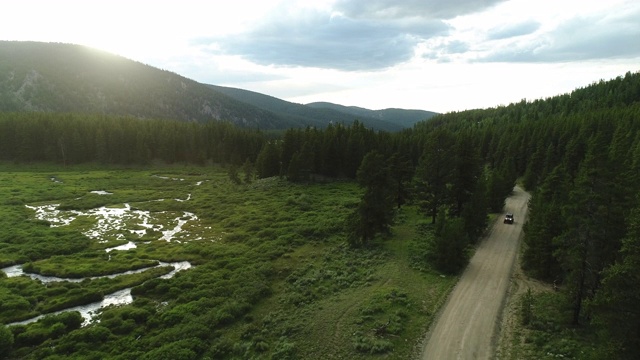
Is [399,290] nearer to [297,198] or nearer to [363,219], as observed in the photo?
[363,219]

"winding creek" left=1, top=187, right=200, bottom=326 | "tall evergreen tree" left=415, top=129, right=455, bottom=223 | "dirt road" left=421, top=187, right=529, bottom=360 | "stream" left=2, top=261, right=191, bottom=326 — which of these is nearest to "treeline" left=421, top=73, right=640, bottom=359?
"dirt road" left=421, top=187, right=529, bottom=360

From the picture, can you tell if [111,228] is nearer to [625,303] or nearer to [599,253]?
[599,253]

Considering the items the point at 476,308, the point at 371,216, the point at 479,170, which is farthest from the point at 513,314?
the point at 479,170

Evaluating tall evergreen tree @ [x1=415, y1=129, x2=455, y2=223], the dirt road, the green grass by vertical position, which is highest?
tall evergreen tree @ [x1=415, y1=129, x2=455, y2=223]

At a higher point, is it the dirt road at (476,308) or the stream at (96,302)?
the dirt road at (476,308)

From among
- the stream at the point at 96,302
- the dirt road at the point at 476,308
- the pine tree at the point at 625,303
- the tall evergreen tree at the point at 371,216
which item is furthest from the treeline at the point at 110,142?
the pine tree at the point at 625,303

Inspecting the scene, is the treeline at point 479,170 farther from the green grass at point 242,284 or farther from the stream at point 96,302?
the stream at point 96,302

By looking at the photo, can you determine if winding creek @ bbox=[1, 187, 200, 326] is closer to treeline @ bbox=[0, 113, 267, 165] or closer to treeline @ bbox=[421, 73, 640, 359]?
treeline @ bbox=[421, 73, 640, 359]
